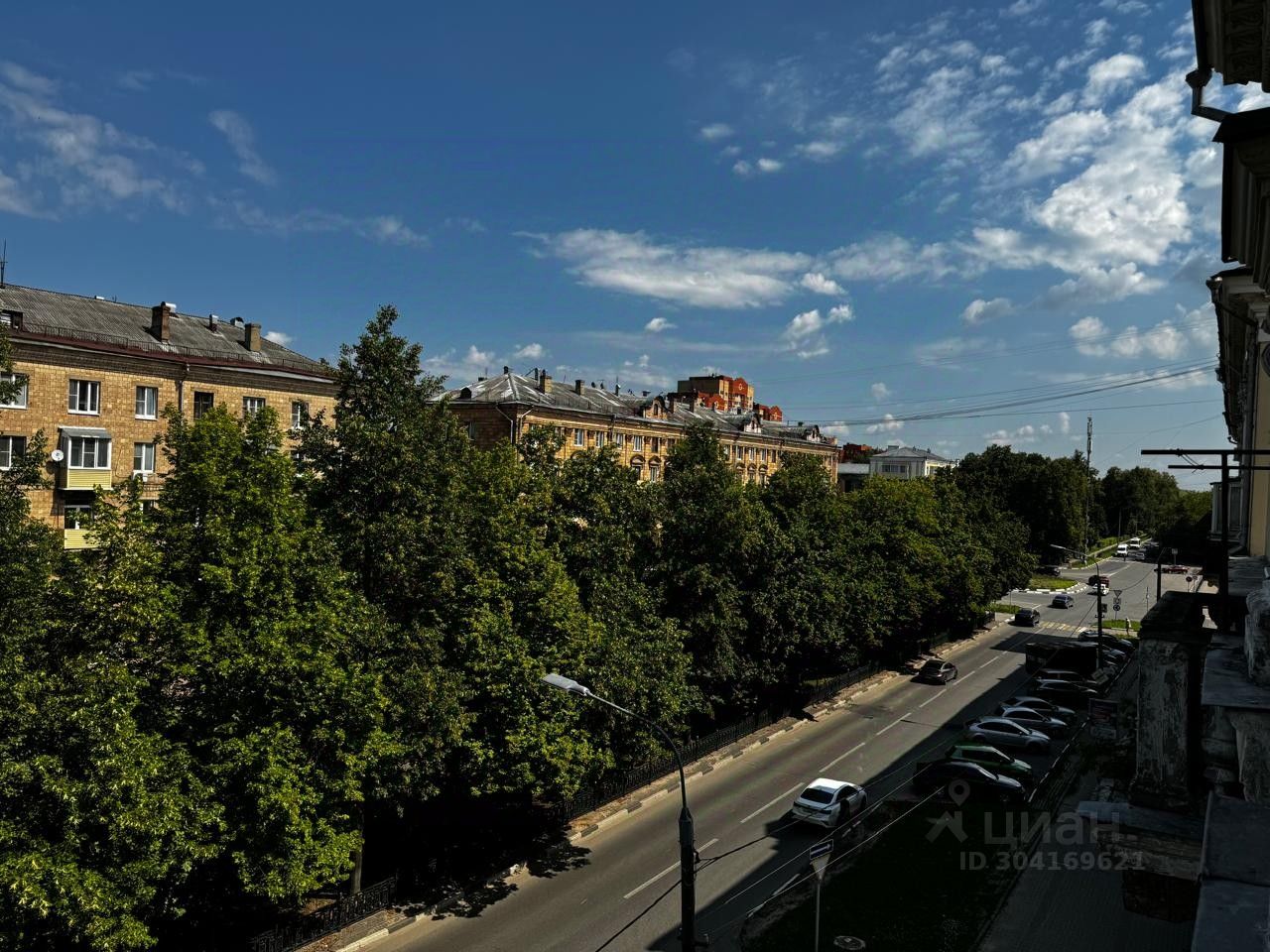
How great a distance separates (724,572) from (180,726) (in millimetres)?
19234

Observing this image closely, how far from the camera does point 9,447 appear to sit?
35.9 meters

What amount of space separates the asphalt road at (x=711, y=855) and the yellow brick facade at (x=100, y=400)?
23318 millimetres

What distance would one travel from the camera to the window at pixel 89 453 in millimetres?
37094

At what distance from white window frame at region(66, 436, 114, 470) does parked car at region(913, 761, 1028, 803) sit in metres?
37.6

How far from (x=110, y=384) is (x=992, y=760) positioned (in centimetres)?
4175

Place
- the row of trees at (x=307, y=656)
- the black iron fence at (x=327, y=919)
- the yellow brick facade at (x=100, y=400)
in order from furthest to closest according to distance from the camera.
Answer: the yellow brick facade at (x=100, y=400) < the black iron fence at (x=327, y=919) < the row of trees at (x=307, y=656)

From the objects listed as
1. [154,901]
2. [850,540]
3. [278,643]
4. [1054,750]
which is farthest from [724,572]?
[154,901]

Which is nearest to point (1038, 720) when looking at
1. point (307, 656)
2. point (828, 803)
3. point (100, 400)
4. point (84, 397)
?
point (828, 803)

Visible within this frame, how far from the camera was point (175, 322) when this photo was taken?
46219mm

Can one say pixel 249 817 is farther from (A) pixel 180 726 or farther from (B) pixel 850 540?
(B) pixel 850 540

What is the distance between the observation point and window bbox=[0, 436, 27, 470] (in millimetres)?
35469

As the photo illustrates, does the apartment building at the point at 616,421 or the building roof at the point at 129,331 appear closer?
the building roof at the point at 129,331

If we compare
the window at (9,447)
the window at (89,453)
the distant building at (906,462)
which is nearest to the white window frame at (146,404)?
the window at (89,453)

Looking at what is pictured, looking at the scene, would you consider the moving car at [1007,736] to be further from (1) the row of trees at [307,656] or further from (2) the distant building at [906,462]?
(2) the distant building at [906,462]
